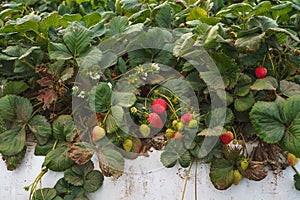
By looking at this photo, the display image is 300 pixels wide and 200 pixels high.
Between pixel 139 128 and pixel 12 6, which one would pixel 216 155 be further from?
pixel 12 6

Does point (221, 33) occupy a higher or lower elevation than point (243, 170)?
higher

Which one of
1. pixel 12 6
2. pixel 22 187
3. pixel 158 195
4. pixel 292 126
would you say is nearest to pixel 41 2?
pixel 12 6

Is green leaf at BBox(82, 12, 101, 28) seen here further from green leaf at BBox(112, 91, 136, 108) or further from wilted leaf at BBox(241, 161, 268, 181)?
wilted leaf at BBox(241, 161, 268, 181)

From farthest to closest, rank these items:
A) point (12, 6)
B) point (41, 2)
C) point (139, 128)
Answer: point (41, 2), point (12, 6), point (139, 128)

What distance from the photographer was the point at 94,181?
57.1 inches

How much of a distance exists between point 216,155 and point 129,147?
0.89 feet

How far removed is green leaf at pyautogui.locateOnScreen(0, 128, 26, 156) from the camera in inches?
59.0

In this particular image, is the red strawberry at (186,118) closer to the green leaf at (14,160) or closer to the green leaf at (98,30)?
the green leaf at (98,30)

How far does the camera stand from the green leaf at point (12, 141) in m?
1.50

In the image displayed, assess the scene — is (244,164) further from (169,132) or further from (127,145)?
(127,145)

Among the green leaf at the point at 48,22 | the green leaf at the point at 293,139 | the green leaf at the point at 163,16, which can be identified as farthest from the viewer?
the green leaf at the point at 163,16

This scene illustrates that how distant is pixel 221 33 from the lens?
1468 mm

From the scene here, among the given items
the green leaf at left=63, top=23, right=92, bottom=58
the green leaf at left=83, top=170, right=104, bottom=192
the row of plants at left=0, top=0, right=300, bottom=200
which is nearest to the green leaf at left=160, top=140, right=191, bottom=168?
the row of plants at left=0, top=0, right=300, bottom=200

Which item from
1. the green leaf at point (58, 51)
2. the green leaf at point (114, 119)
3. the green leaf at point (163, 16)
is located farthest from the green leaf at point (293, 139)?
the green leaf at point (58, 51)
